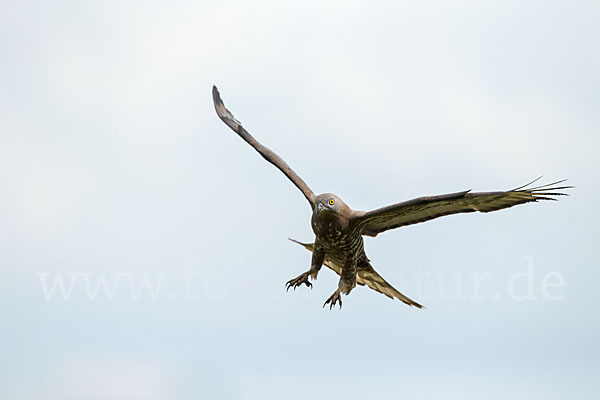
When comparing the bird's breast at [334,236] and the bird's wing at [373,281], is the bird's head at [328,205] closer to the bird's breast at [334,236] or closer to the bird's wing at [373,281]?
the bird's breast at [334,236]

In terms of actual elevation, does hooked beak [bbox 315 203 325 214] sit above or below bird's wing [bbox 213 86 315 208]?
below

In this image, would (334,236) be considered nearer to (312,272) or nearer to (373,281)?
(312,272)

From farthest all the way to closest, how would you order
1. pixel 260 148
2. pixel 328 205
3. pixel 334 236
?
pixel 260 148, pixel 334 236, pixel 328 205

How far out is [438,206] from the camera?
1762cm

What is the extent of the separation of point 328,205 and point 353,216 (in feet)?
1.65

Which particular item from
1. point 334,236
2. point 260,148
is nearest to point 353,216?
point 334,236

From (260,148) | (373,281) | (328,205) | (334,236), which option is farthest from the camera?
(373,281)

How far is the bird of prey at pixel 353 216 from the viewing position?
663 inches

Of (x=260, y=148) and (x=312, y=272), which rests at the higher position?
(x=260, y=148)

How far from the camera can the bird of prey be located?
55.3ft

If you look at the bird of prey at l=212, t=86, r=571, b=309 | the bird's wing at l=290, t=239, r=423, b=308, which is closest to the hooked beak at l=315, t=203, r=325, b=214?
the bird of prey at l=212, t=86, r=571, b=309

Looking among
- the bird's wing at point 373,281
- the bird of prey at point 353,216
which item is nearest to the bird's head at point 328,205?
the bird of prey at point 353,216

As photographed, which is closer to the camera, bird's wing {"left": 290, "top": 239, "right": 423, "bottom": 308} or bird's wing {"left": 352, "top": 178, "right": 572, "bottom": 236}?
bird's wing {"left": 352, "top": 178, "right": 572, "bottom": 236}

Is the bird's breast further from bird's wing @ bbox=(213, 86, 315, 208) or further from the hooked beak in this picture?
bird's wing @ bbox=(213, 86, 315, 208)
